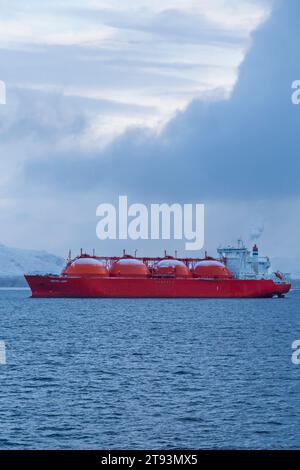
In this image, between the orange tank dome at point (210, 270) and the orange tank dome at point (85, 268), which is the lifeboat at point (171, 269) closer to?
the orange tank dome at point (210, 270)

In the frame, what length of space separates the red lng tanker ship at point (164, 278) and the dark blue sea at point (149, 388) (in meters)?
43.6

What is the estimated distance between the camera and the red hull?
116m

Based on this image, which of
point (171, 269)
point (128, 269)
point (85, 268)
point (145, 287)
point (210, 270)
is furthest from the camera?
point (210, 270)

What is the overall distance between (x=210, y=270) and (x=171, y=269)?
587 cm

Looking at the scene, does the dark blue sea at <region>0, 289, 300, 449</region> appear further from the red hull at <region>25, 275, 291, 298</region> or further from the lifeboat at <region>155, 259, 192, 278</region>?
the lifeboat at <region>155, 259, 192, 278</region>

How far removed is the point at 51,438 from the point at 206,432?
5402mm

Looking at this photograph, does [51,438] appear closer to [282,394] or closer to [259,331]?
[282,394]

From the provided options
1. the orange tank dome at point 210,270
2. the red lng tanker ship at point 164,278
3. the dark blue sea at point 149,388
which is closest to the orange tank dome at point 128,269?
the red lng tanker ship at point 164,278

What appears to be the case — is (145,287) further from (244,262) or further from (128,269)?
(244,262)

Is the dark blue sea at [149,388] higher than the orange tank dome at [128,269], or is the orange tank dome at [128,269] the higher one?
the orange tank dome at [128,269]

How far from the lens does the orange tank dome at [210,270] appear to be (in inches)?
4756

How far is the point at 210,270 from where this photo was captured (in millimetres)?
120812

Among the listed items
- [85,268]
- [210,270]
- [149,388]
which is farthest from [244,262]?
[149,388]
